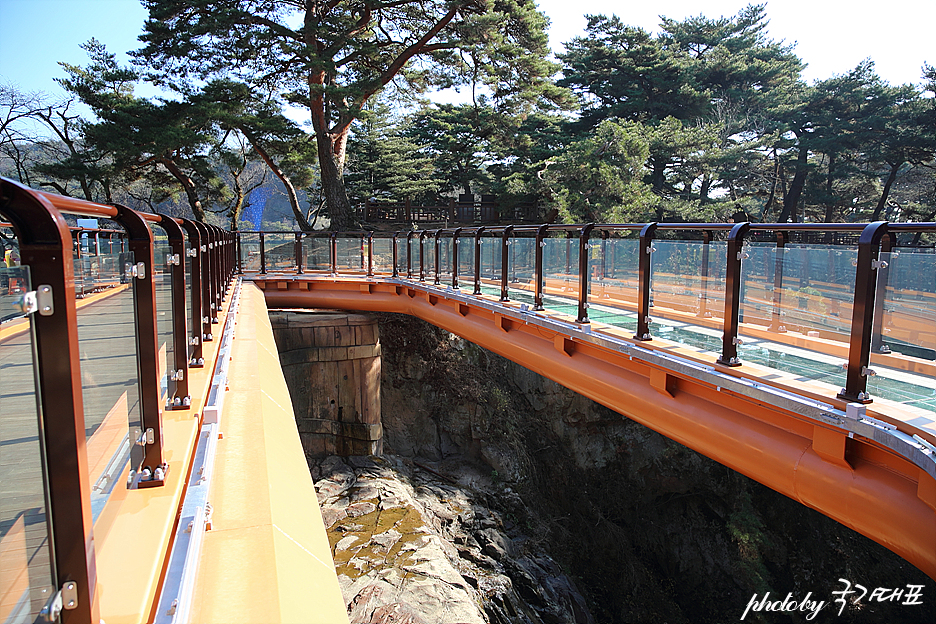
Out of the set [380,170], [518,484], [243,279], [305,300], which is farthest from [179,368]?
[380,170]

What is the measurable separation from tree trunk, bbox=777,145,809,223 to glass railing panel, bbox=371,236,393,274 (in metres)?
26.2

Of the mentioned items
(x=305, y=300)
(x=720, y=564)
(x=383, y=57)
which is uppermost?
(x=383, y=57)

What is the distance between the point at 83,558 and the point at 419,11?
27.1 meters

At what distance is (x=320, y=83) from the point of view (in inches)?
985

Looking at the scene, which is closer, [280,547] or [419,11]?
[280,547]

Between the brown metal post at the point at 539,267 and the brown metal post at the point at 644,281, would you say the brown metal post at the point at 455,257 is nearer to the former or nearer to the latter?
the brown metal post at the point at 539,267

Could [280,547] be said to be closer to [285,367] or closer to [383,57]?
[285,367]

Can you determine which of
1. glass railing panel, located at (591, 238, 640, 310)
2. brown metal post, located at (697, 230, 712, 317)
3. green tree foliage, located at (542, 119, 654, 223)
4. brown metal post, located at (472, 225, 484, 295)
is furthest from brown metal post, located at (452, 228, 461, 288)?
green tree foliage, located at (542, 119, 654, 223)

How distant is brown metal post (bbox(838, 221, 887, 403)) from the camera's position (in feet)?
13.0

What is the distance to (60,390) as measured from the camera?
1.57 metres

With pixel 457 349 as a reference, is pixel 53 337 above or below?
above

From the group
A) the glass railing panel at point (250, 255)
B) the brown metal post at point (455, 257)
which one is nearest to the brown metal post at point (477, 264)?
the brown metal post at point (455, 257)

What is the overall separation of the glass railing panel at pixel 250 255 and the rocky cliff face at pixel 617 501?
402 cm

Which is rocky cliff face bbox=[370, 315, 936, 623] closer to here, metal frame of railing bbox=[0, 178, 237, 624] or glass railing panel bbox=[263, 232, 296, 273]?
glass railing panel bbox=[263, 232, 296, 273]
